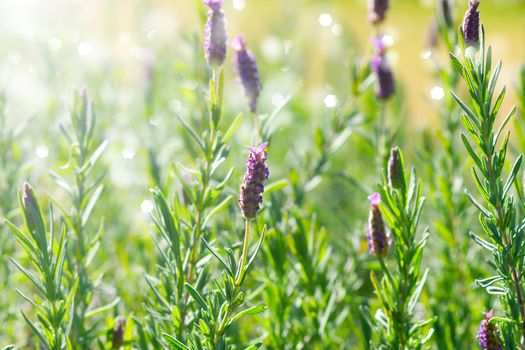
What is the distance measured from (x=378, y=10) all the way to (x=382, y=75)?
0.07m

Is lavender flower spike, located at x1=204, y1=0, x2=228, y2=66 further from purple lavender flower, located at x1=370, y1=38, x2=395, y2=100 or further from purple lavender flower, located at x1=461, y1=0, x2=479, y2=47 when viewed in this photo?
purple lavender flower, located at x1=370, y1=38, x2=395, y2=100

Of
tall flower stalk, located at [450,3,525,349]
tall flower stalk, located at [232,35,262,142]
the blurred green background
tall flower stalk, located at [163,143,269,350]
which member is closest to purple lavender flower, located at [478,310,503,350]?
tall flower stalk, located at [450,3,525,349]

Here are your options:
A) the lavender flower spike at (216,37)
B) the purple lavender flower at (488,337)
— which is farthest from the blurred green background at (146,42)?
the purple lavender flower at (488,337)

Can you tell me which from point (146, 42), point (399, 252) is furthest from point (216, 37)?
point (146, 42)

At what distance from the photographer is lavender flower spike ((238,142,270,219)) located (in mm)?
396

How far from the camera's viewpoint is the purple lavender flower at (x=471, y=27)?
15.8 inches

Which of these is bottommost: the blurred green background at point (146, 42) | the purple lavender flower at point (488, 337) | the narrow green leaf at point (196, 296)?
the purple lavender flower at point (488, 337)

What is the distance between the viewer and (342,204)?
4.18 feet

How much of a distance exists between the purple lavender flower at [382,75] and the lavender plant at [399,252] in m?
0.29

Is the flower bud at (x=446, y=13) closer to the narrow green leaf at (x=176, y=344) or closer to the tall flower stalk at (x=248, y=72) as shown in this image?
the tall flower stalk at (x=248, y=72)

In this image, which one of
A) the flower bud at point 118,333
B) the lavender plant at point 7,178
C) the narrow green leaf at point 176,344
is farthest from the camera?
the lavender plant at point 7,178

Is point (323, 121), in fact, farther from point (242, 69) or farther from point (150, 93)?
point (242, 69)

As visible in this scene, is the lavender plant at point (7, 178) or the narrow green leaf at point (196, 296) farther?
the lavender plant at point (7, 178)

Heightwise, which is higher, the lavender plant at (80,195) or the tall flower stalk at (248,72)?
the tall flower stalk at (248,72)
